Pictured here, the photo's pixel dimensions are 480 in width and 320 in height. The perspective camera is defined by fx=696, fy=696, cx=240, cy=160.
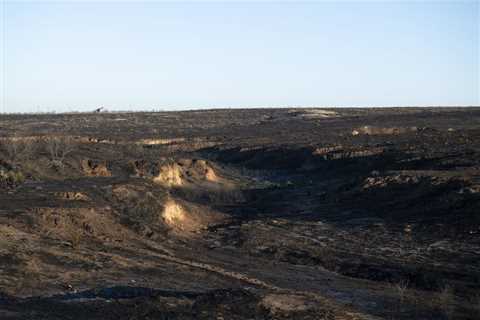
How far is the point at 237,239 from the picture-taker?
22812 millimetres

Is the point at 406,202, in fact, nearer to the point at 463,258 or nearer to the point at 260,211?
the point at 260,211

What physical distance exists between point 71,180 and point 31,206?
308 inches

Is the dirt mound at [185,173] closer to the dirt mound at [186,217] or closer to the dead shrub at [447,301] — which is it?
the dirt mound at [186,217]

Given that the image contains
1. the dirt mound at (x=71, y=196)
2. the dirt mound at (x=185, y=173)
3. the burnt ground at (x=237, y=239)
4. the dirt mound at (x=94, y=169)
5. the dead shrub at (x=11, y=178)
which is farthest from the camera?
the dirt mound at (x=185, y=173)

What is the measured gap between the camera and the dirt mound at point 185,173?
33.8m

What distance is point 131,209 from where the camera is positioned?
2467 cm

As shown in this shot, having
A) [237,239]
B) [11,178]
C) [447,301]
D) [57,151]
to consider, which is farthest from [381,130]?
[447,301]

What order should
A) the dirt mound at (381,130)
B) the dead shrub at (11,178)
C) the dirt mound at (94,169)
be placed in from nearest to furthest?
the dead shrub at (11,178), the dirt mound at (94,169), the dirt mound at (381,130)

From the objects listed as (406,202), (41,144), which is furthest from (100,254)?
(41,144)

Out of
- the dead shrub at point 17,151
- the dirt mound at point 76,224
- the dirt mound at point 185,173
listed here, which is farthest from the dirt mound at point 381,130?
the dirt mound at point 76,224

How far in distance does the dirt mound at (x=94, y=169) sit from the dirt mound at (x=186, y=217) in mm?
→ 7121

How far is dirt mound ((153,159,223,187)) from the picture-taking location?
33.8m

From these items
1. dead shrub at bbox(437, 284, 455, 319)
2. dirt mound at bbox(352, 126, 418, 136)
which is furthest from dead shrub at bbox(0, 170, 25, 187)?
dirt mound at bbox(352, 126, 418, 136)

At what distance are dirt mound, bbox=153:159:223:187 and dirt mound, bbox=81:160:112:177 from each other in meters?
2.53
